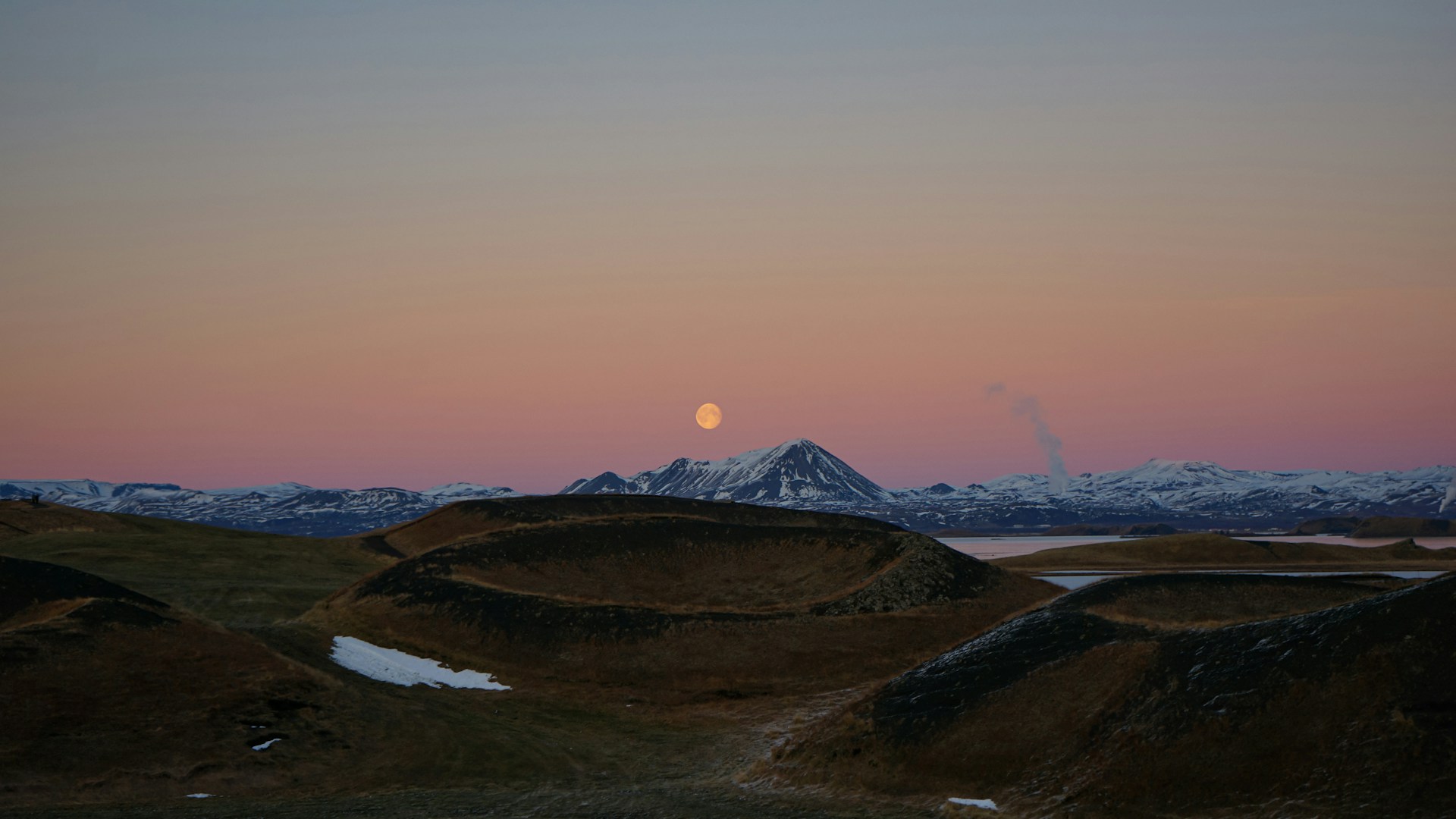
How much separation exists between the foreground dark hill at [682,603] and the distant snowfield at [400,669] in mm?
1227

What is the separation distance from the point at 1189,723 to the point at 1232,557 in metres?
94.8

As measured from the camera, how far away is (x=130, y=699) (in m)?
29.5

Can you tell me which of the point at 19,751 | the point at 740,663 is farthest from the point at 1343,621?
the point at 19,751

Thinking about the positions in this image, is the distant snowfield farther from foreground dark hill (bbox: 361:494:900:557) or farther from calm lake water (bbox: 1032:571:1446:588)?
calm lake water (bbox: 1032:571:1446:588)

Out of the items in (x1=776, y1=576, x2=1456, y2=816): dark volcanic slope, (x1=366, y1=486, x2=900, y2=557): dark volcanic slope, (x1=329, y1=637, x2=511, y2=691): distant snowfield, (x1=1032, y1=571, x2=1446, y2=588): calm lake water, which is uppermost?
(x1=366, y1=486, x2=900, y2=557): dark volcanic slope

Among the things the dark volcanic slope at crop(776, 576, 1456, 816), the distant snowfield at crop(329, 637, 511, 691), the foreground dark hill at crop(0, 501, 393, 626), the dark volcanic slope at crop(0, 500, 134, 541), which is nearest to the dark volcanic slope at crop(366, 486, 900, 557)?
the foreground dark hill at crop(0, 501, 393, 626)

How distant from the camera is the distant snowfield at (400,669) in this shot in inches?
1575

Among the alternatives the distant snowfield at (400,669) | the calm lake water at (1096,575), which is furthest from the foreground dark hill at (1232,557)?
the distant snowfield at (400,669)

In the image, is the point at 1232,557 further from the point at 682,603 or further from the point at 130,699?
the point at 130,699

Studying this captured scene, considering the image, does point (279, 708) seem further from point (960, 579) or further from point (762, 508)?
point (762, 508)

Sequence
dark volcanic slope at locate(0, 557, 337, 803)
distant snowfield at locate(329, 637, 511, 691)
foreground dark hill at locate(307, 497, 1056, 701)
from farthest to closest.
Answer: foreground dark hill at locate(307, 497, 1056, 701)
distant snowfield at locate(329, 637, 511, 691)
dark volcanic slope at locate(0, 557, 337, 803)

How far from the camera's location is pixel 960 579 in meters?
56.0

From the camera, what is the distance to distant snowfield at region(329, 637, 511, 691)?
4000 centimetres

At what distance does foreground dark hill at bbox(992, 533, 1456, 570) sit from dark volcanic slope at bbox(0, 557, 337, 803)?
3469 inches
